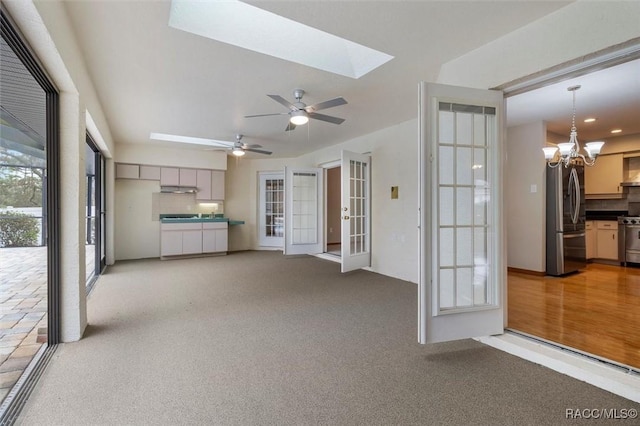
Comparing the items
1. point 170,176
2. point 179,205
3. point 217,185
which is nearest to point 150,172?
point 170,176

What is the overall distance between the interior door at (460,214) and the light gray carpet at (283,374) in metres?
0.29

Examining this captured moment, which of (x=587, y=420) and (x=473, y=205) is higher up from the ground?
(x=473, y=205)

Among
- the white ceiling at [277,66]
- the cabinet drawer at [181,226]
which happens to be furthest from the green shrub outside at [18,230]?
the cabinet drawer at [181,226]

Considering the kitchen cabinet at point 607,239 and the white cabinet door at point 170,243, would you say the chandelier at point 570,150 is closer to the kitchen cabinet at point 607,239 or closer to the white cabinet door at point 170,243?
the kitchen cabinet at point 607,239

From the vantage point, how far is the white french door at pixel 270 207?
26.0 feet

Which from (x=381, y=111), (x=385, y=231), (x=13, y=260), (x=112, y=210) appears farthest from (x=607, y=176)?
(x=112, y=210)

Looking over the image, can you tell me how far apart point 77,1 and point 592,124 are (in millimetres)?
6809

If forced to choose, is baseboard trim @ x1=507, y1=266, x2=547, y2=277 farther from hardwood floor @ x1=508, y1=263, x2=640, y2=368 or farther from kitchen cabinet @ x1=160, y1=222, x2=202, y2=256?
kitchen cabinet @ x1=160, y1=222, x2=202, y2=256

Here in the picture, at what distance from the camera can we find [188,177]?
22.6 ft

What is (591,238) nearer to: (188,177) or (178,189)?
(188,177)

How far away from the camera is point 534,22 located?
2.15m

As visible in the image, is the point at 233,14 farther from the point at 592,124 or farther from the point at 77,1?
the point at 592,124

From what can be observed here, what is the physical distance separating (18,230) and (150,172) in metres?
4.84

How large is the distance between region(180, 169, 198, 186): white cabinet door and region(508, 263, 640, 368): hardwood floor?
6.53 meters
